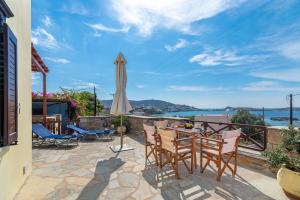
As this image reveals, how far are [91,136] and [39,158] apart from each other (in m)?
2.84

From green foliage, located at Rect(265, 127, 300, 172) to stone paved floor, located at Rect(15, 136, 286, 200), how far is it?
43 centimetres

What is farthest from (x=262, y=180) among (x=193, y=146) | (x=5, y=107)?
(x=5, y=107)

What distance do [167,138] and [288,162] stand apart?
1.94 metres

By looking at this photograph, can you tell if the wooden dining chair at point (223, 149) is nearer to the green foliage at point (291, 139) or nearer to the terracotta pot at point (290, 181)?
the green foliage at point (291, 139)

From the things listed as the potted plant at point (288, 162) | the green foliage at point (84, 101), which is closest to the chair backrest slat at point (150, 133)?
the potted plant at point (288, 162)

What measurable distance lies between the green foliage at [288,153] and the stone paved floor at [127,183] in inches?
17.0

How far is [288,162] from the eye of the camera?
122 inches

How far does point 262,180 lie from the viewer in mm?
3578

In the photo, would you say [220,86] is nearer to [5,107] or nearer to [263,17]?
[263,17]

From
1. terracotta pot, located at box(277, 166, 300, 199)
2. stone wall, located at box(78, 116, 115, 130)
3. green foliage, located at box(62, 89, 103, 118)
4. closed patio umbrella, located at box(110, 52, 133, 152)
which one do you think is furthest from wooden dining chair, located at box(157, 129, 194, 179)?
green foliage, located at box(62, 89, 103, 118)

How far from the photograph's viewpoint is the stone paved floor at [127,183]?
120 inches

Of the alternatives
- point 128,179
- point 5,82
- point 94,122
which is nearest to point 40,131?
point 94,122

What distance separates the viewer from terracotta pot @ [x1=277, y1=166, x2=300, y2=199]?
283 centimetres

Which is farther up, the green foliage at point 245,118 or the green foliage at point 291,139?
the green foliage at point 291,139
